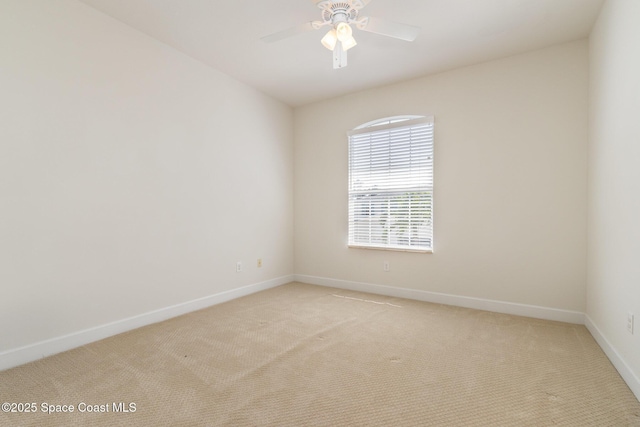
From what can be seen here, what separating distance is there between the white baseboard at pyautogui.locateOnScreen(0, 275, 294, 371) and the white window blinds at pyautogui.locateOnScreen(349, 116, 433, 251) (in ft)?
6.10

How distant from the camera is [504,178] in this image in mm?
3201

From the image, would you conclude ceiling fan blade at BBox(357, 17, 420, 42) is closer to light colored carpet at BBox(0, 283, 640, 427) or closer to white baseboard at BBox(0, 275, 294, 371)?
light colored carpet at BBox(0, 283, 640, 427)

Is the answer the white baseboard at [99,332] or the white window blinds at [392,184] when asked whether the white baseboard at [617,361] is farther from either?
the white baseboard at [99,332]

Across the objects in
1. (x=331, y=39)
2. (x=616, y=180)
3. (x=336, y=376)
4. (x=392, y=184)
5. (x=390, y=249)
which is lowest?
(x=336, y=376)

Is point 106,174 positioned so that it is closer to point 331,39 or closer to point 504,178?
point 331,39

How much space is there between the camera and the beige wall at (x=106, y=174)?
213 centimetres

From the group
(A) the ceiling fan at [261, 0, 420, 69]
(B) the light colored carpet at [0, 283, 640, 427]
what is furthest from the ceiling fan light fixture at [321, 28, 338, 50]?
(B) the light colored carpet at [0, 283, 640, 427]

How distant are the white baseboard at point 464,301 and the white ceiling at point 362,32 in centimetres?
252

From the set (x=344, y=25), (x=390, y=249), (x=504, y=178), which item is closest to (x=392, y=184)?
(x=390, y=249)

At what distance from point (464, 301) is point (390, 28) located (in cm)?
280

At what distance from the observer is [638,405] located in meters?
1.68

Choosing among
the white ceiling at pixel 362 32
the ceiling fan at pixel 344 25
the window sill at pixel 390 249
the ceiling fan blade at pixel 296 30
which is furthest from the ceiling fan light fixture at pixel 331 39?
the window sill at pixel 390 249

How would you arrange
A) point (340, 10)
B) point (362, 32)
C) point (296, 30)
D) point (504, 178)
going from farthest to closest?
point (504, 178)
point (362, 32)
point (296, 30)
point (340, 10)

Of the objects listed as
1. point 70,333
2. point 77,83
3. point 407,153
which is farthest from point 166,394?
point 407,153
